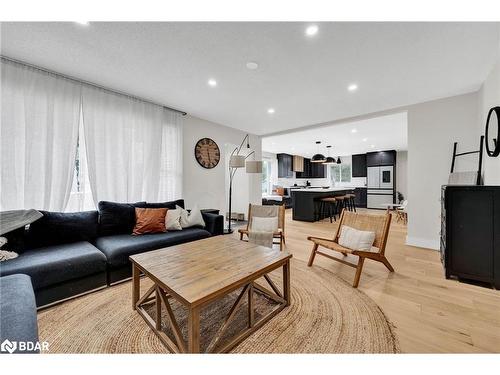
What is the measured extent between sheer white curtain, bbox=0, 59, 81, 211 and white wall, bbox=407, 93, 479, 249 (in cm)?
524

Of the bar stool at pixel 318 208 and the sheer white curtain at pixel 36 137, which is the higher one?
the sheer white curtain at pixel 36 137

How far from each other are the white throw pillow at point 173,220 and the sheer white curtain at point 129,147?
0.70 meters

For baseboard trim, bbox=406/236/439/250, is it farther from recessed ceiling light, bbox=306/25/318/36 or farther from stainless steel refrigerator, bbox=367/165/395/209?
stainless steel refrigerator, bbox=367/165/395/209

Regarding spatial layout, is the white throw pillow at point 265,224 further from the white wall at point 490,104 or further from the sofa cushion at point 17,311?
the white wall at point 490,104

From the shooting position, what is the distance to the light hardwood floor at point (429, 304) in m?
Answer: 1.43

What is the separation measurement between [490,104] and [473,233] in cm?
166

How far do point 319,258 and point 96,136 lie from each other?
3.65 m

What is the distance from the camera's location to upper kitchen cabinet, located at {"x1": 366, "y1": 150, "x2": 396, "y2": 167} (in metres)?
8.34

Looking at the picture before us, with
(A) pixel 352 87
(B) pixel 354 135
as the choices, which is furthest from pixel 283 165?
(A) pixel 352 87

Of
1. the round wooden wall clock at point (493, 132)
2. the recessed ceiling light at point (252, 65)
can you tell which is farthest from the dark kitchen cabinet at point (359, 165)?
the recessed ceiling light at point (252, 65)

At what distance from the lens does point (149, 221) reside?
2811mm

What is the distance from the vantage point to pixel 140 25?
1.74 metres
